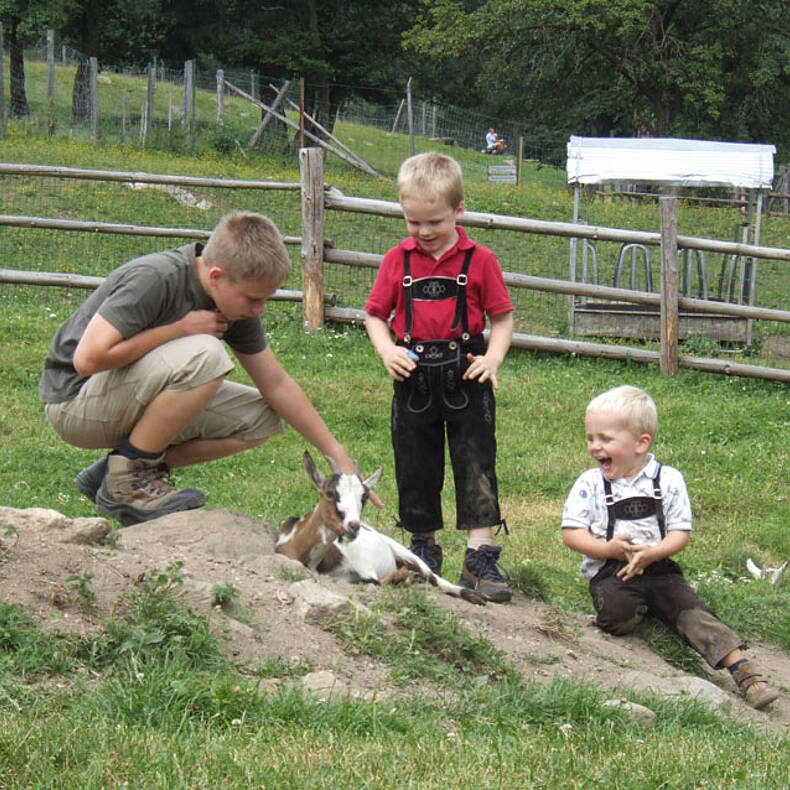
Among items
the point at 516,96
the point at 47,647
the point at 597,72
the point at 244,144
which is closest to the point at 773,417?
the point at 47,647

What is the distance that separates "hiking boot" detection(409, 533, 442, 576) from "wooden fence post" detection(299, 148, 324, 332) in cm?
579

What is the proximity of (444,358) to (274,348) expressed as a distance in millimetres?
5605

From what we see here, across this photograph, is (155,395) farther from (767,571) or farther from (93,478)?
(767,571)

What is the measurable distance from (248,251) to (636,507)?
75.1 inches

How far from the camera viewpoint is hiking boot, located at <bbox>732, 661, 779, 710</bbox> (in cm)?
441

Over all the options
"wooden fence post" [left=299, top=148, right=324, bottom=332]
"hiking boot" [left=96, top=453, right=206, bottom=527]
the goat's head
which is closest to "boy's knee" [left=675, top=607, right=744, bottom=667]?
the goat's head

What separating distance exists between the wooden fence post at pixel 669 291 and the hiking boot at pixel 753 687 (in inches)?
257

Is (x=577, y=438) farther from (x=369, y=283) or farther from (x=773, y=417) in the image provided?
(x=369, y=283)

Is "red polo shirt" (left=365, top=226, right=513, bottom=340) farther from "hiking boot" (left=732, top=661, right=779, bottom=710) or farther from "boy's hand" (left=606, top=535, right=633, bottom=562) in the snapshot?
"hiking boot" (left=732, top=661, right=779, bottom=710)

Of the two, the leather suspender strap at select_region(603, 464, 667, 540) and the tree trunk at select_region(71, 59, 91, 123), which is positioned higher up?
the tree trunk at select_region(71, 59, 91, 123)

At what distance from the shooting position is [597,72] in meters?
35.0

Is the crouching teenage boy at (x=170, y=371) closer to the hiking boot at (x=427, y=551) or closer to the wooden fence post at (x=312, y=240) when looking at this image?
the hiking boot at (x=427, y=551)

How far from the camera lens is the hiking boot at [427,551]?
5.25m

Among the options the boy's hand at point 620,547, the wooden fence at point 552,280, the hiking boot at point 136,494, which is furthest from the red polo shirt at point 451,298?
the wooden fence at point 552,280
